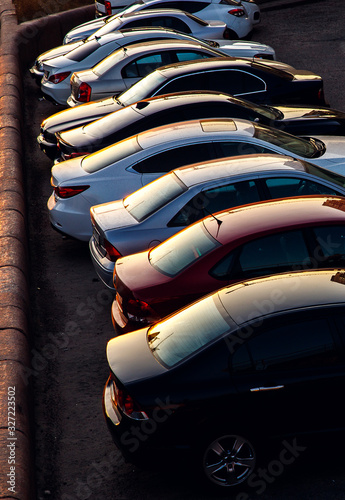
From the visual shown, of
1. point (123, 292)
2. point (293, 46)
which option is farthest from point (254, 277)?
point (293, 46)

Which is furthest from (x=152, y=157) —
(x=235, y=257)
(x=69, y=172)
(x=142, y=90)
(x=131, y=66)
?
(x=131, y=66)

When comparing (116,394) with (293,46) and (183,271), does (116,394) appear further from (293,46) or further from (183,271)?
(293,46)

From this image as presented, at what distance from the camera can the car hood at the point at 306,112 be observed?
10.7m

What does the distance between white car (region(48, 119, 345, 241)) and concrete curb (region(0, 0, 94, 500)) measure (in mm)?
781

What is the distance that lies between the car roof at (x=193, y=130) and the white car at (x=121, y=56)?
3.95 metres

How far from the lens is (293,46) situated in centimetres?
1795

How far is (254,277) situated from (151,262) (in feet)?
3.42

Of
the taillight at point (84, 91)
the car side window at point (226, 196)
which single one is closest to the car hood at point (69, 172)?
the car side window at point (226, 196)

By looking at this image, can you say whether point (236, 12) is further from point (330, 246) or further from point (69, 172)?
point (330, 246)

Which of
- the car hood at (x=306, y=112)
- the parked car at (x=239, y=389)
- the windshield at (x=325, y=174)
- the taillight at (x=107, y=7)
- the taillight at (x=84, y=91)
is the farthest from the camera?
the taillight at (x=107, y=7)

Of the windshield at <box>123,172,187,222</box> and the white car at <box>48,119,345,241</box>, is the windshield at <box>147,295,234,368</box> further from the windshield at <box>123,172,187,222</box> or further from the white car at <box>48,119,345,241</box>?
the white car at <box>48,119,345,241</box>

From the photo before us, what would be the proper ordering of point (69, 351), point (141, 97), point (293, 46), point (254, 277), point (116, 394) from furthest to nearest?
point (293, 46) → point (141, 97) → point (69, 351) → point (254, 277) → point (116, 394)

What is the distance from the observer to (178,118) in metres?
9.92

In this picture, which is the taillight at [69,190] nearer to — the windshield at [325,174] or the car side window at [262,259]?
the windshield at [325,174]
